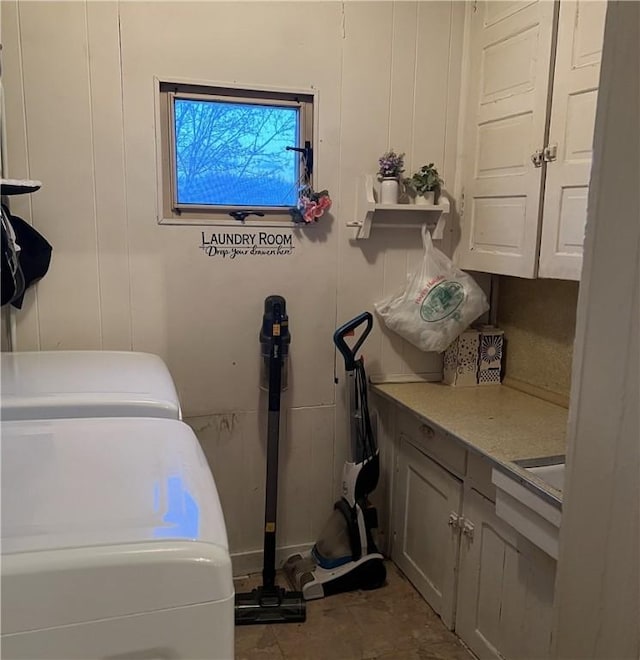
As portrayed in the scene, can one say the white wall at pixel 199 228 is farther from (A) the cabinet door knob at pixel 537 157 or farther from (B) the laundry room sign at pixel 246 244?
(A) the cabinet door knob at pixel 537 157

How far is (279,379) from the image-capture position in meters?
2.36

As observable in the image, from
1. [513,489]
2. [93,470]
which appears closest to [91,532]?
[93,470]

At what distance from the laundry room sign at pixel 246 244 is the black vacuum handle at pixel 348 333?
387 mm

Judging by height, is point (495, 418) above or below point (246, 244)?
below

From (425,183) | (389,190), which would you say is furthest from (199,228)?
(425,183)

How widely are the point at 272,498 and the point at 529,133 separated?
5.51ft

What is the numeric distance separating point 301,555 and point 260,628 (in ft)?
1.49

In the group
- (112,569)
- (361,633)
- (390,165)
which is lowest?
(361,633)

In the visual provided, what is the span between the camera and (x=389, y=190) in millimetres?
2475

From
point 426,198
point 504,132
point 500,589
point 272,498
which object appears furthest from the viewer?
point 426,198

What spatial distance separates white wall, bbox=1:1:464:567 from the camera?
2.13 m

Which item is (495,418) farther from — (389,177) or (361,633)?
(389,177)

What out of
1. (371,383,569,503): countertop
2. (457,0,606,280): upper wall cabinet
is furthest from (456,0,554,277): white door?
(371,383,569,503): countertop

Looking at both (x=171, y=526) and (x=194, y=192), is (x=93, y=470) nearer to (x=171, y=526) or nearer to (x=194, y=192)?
(x=171, y=526)
